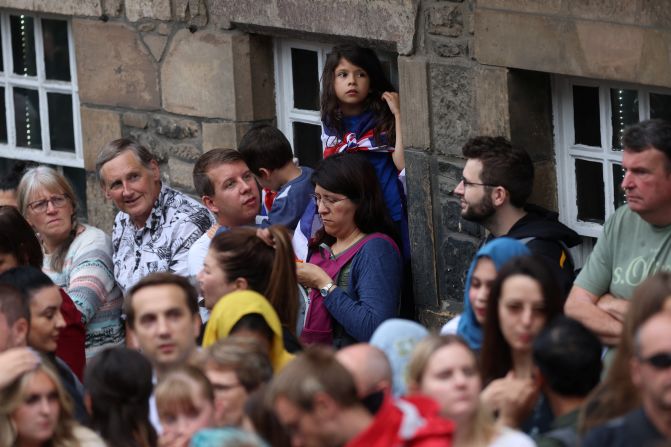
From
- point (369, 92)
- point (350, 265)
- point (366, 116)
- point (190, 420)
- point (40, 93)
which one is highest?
point (40, 93)

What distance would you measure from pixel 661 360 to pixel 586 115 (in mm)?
2864

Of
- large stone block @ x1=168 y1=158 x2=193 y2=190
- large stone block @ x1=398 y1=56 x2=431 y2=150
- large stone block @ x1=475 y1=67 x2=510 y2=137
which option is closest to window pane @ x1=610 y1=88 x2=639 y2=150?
large stone block @ x1=475 y1=67 x2=510 y2=137

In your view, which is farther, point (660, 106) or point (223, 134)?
point (223, 134)

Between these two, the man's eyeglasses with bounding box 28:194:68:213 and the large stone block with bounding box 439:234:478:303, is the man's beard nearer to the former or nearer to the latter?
the large stone block with bounding box 439:234:478:303

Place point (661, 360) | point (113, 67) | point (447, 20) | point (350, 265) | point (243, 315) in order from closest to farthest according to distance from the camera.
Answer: point (661, 360) < point (243, 315) < point (350, 265) < point (447, 20) < point (113, 67)

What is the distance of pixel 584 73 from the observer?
663 cm

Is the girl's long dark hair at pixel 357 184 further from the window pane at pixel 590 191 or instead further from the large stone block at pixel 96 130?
the large stone block at pixel 96 130

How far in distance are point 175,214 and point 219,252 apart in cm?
135

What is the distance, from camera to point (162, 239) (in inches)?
294

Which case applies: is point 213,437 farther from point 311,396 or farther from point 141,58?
point 141,58

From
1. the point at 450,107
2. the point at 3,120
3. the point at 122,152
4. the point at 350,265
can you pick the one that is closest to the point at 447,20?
the point at 450,107

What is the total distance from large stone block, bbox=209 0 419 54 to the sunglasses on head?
330cm

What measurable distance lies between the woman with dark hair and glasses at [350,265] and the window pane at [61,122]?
3.29 m

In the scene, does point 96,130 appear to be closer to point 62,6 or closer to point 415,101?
point 62,6
